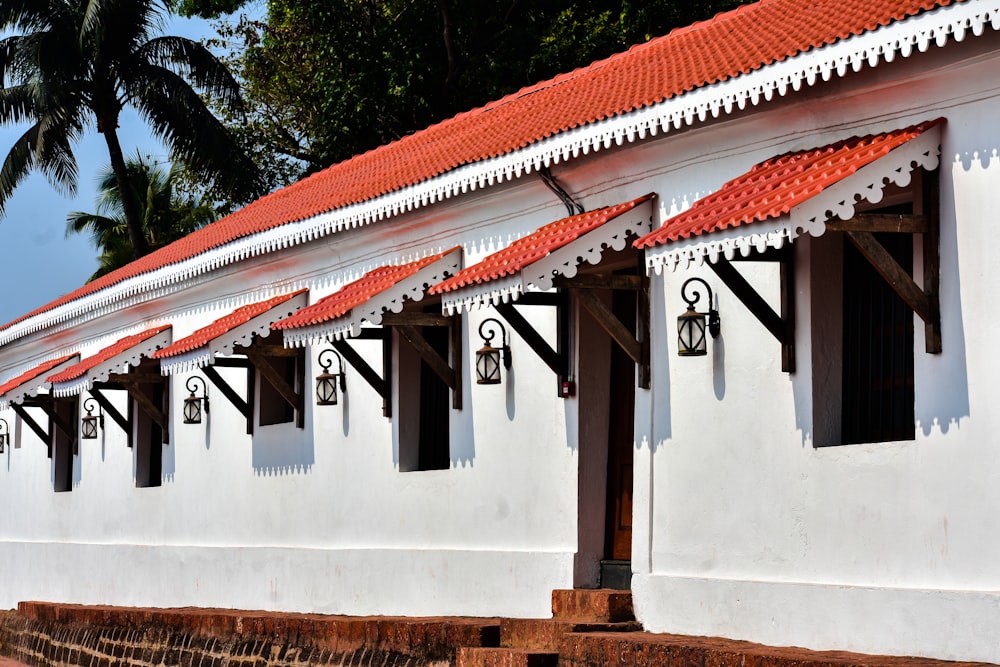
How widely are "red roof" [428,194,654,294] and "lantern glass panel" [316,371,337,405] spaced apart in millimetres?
3254

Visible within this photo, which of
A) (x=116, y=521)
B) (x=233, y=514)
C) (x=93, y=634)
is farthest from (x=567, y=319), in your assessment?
(x=116, y=521)

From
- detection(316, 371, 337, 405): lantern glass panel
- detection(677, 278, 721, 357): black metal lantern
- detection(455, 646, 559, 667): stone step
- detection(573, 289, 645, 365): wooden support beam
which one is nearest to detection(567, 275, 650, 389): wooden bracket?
detection(573, 289, 645, 365): wooden support beam

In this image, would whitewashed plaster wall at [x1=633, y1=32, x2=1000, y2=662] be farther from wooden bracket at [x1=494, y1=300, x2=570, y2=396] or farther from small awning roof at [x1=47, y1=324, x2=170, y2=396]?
small awning roof at [x1=47, y1=324, x2=170, y2=396]

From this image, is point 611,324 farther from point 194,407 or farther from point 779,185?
point 194,407

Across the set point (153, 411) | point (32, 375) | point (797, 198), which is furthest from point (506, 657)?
point (32, 375)

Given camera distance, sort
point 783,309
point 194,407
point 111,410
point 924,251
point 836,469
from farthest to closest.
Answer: point 111,410 < point 194,407 < point 783,309 < point 836,469 < point 924,251

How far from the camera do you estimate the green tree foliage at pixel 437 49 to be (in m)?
25.3

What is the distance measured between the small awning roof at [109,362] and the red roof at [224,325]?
2.45 ft

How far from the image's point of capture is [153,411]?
17.7 meters

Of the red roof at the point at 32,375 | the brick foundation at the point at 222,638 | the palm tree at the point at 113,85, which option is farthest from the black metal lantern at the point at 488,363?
the palm tree at the point at 113,85

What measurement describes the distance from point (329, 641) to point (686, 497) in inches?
136

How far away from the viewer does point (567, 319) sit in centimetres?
1145

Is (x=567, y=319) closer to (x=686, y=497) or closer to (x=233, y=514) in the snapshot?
(x=686, y=497)

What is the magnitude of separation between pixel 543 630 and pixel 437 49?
1823 cm
